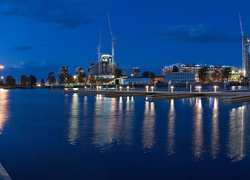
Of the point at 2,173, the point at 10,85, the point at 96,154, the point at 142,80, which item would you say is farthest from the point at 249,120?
the point at 10,85

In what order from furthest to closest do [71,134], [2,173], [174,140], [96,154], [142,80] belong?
[142,80] < [71,134] < [174,140] < [96,154] < [2,173]

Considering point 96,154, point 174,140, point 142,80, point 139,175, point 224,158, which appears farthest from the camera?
point 142,80

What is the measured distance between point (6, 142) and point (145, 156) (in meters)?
6.22

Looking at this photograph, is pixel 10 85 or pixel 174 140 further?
pixel 10 85

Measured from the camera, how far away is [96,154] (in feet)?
37.1

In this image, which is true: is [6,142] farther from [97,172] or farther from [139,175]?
[139,175]

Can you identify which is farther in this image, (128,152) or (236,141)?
(236,141)

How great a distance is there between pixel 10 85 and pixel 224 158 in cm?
18791

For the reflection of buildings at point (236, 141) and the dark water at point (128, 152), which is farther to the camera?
the reflection of buildings at point (236, 141)

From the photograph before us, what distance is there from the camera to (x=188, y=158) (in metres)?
10.6

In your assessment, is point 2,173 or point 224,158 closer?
point 2,173

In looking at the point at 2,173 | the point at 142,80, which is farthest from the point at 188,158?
the point at 142,80

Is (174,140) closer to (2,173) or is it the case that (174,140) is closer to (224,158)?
(224,158)

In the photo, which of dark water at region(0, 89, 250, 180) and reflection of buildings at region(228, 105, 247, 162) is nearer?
dark water at region(0, 89, 250, 180)
